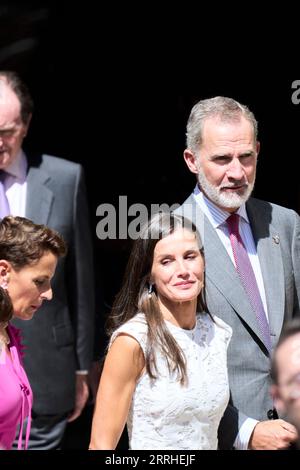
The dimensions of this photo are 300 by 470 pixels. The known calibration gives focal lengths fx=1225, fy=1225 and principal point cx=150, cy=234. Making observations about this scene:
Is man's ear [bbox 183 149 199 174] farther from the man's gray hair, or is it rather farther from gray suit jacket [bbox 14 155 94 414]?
gray suit jacket [bbox 14 155 94 414]

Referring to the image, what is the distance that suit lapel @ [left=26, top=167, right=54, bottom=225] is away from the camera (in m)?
4.98

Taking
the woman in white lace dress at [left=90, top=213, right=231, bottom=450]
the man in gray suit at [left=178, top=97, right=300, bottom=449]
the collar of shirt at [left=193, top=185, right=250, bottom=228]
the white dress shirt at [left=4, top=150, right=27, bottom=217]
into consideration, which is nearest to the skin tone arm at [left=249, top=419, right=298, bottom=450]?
the man in gray suit at [left=178, top=97, right=300, bottom=449]

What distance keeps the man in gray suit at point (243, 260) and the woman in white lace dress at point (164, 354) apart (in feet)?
0.40

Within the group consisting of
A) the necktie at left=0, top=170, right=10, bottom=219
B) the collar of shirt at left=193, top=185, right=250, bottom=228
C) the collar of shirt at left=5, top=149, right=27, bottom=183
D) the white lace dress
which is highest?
the collar of shirt at left=5, top=149, right=27, bottom=183

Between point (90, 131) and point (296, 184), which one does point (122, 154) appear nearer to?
point (90, 131)

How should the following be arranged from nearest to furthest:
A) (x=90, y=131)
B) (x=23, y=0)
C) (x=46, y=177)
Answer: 1. (x=46, y=177)
2. (x=23, y=0)
3. (x=90, y=131)

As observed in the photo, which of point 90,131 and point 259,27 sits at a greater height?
point 259,27

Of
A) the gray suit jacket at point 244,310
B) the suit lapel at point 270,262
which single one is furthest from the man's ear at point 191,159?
the suit lapel at point 270,262

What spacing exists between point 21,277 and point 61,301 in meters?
1.38

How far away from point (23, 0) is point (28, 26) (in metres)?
0.13

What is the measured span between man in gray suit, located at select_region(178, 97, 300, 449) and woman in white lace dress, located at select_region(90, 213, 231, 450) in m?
0.12

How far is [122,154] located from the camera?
659 centimetres

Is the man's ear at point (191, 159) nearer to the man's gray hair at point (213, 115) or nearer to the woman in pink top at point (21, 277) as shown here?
the man's gray hair at point (213, 115)
